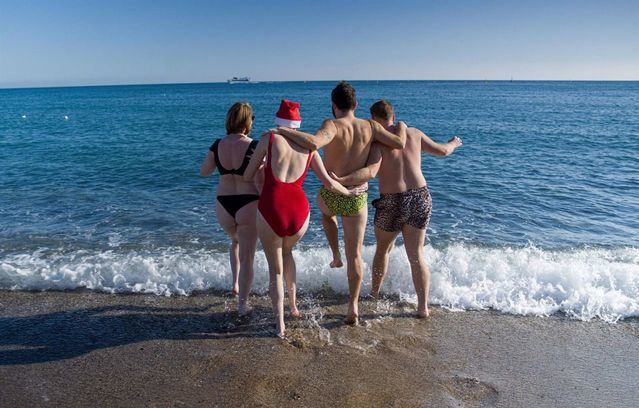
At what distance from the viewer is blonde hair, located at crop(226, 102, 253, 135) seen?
427 cm

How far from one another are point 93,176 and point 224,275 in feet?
29.4

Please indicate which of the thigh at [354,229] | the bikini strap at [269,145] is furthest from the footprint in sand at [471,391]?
the bikini strap at [269,145]

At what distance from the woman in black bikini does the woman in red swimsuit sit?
323 mm

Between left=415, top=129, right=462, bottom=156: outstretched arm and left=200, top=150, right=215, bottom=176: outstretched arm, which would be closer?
left=200, top=150, right=215, bottom=176: outstretched arm

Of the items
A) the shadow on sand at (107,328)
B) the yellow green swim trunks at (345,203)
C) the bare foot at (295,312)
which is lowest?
the shadow on sand at (107,328)

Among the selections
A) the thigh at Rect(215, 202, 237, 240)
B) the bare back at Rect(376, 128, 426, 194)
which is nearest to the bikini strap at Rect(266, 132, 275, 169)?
the thigh at Rect(215, 202, 237, 240)

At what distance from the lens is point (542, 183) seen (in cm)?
1205

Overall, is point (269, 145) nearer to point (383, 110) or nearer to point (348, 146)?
point (348, 146)

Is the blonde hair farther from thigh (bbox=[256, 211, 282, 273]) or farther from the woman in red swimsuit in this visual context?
thigh (bbox=[256, 211, 282, 273])

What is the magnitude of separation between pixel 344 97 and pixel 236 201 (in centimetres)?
143

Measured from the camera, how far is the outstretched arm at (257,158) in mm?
3789

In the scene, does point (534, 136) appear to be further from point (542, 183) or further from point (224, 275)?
point (224, 275)

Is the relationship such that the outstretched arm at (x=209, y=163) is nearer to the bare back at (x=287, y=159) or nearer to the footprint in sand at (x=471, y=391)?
the bare back at (x=287, y=159)

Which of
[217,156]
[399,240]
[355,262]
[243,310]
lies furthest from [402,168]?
[399,240]
